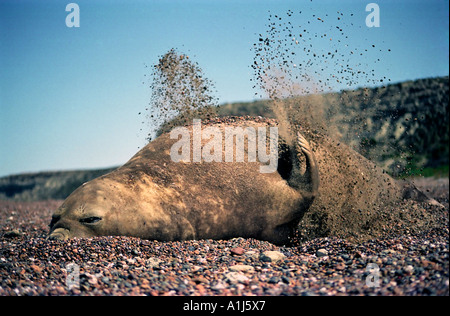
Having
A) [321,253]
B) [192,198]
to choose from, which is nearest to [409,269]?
[321,253]

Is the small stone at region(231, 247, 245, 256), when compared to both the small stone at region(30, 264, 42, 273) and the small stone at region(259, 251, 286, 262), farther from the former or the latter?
the small stone at region(30, 264, 42, 273)

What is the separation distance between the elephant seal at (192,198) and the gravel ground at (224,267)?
302 millimetres

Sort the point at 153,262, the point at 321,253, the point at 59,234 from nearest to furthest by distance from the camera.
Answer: the point at 153,262 < the point at 321,253 < the point at 59,234

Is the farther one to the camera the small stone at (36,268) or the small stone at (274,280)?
the small stone at (36,268)

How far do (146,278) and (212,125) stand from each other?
3365mm

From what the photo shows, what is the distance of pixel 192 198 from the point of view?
19.3ft

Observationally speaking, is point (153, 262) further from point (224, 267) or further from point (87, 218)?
point (87, 218)

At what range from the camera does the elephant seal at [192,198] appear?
17.8 feet

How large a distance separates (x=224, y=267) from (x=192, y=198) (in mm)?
1700

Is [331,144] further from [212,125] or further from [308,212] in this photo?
[212,125]

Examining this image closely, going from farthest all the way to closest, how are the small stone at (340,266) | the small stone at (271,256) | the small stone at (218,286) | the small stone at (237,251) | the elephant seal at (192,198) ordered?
the elephant seal at (192,198) → the small stone at (237,251) → the small stone at (271,256) → the small stone at (340,266) → the small stone at (218,286)

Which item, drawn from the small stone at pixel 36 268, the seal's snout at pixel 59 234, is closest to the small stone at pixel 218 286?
the small stone at pixel 36 268

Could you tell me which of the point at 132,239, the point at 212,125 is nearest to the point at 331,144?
the point at 212,125

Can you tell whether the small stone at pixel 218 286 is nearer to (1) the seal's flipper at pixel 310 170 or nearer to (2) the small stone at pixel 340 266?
(2) the small stone at pixel 340 266
